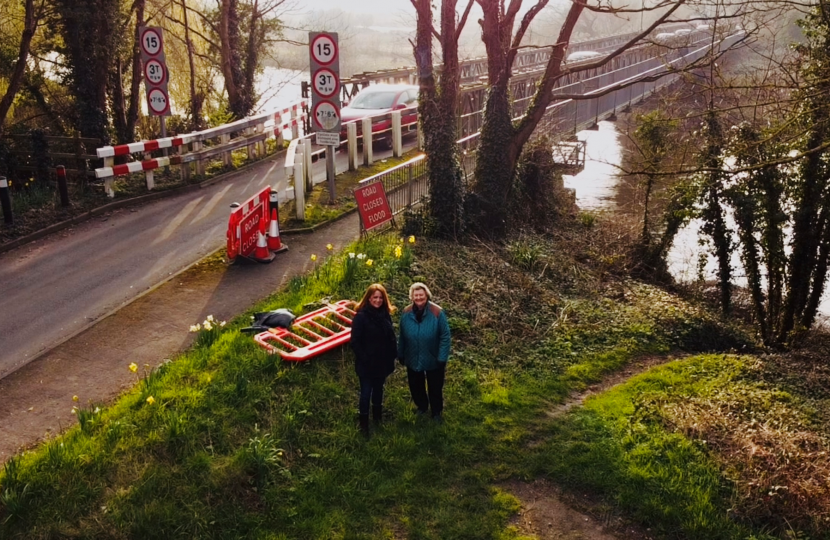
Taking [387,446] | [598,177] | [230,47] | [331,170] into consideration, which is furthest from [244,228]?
[598,177]

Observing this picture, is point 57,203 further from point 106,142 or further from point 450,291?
point 450,291

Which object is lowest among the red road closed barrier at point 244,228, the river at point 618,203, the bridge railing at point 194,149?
the river at point 618,203

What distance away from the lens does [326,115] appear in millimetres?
12961

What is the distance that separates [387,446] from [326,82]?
7.66 m

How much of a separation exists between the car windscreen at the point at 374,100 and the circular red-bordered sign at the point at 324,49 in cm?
764

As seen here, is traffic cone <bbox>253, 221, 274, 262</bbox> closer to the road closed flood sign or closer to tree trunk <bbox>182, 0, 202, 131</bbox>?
the road closed flood sign

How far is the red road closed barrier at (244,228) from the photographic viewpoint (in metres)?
10.9

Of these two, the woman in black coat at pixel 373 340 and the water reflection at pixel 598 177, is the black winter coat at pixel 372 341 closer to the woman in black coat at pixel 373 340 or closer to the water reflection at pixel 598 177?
the woman in black coat at pixel 373 340

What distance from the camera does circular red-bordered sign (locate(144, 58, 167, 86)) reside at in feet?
48.5

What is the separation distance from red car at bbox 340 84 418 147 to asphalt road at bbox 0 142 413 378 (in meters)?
5.24

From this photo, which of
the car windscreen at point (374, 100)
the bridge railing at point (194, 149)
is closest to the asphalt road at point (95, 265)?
the bridge railing at point (194, 149)

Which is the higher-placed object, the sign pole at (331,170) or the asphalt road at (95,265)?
the sign pole at (331,170)

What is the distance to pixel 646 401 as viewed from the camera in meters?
8.46

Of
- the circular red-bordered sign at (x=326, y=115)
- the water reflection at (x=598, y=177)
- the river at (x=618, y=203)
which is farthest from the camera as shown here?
the water reflection at (x=598, y=177)
